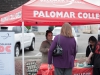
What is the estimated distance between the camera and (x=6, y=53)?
239 inches

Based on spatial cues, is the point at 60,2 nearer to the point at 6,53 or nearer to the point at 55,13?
the point at 55,13

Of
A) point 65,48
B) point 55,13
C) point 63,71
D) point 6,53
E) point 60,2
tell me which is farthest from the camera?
point 6,53

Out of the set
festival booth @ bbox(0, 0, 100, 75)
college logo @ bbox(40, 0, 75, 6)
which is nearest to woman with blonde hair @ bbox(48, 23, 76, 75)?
festival booth @ bbox(0, 0, 100, 75)

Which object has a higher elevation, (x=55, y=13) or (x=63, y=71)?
(x=55, y=13)

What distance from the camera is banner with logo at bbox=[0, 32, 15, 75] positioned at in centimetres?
606

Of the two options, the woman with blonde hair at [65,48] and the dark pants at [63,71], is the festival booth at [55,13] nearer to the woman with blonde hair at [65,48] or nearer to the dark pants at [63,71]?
the woman with blonde hair at [65,48]

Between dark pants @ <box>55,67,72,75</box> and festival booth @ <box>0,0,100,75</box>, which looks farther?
festival booth @ <box>0,0,100,75</box>

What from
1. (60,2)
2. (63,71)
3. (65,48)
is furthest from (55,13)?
(63,71)

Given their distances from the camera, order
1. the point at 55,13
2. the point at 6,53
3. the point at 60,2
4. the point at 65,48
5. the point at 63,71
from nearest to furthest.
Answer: the point at 65,48
the point at 63,71
the point at 55,13
the point at 60,2
the point at 6,53

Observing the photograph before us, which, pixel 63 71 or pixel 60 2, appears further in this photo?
pixel 60 2

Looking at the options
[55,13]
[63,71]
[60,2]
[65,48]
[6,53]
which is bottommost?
[63,71]

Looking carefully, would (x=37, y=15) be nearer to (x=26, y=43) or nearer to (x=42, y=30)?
(x=26, y=43)

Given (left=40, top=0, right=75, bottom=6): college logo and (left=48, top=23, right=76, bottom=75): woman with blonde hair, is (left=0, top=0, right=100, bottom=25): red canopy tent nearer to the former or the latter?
(left=40, top=0, right=75, bottom=6): college logo

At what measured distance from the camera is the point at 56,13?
545 centimetres
